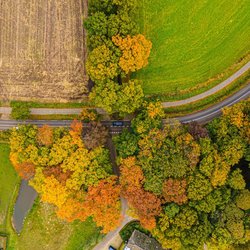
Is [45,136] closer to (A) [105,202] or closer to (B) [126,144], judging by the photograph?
(B) [126,144]

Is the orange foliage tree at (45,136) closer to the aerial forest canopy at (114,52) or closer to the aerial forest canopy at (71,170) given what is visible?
the aerial forest canopy at (71,170)

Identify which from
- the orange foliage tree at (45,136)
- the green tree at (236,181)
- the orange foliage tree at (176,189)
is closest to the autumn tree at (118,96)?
the orange foliage tree at (45,136)

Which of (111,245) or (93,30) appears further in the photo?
(111,245)

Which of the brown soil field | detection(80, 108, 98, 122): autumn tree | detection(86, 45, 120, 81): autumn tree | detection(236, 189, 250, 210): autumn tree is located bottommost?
detection(236, 189, 250, 210): autumn tree

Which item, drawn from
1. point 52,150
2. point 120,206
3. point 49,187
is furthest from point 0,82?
point 120,206

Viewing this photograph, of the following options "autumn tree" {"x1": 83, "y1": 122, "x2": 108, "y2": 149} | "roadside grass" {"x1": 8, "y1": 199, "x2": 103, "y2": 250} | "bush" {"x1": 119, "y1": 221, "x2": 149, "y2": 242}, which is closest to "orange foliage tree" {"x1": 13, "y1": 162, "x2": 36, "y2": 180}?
"roadside grass" {"x1": 8, "y1": 199, "x2": 103, "y2": 250}

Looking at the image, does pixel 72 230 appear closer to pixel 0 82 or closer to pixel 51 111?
pixel 51 111

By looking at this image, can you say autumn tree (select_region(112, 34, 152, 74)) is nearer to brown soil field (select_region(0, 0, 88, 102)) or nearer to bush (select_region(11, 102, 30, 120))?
brown soil field (select_region(0, 0, 88, 102))
